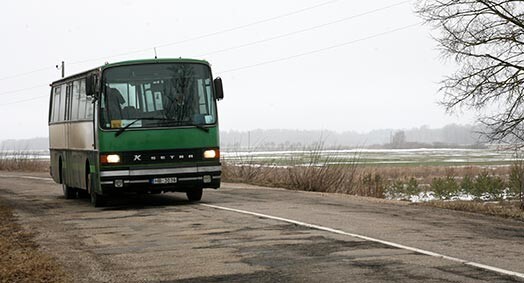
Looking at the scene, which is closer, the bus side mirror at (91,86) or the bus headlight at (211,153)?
the bus side mirror at (91,86)

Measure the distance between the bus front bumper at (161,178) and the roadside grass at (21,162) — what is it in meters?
33.3

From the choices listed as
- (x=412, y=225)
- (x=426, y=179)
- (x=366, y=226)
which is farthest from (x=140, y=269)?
(x=426, y=179)

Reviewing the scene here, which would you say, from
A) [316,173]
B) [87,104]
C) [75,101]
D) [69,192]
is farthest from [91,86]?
[316,173]

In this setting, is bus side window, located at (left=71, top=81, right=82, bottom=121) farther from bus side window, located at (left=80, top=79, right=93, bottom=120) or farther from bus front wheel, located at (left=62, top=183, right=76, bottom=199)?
bus front wheel, located at (left=62, top=183, right=76, bottom=199)

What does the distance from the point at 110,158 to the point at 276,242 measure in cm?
667

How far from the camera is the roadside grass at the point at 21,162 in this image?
4906 cm

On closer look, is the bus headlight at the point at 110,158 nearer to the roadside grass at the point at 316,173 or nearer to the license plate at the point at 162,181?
the license plate at the point at 162,181

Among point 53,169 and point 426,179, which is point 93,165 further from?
point 426,179

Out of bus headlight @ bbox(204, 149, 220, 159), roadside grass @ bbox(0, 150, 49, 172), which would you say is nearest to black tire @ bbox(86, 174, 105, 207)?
bus headlight @ bbox(204, 149, 220, 159)

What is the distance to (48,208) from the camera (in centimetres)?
1788

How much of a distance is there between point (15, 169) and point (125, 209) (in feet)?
116

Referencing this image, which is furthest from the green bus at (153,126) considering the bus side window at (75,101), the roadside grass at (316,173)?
the roadside grass at (316,173)

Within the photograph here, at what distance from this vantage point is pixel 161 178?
16391 mm

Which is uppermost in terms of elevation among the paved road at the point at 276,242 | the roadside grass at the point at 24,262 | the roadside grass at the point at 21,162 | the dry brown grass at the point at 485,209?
the roadside grass at the point at 21,162
